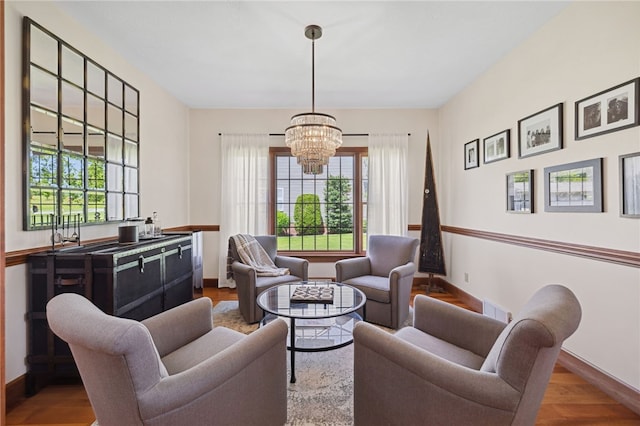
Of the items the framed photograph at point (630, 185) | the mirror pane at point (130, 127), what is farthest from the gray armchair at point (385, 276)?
the mirror pane at point (130, 127)

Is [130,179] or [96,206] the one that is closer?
[96,206]

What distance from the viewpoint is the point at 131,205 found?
314cm

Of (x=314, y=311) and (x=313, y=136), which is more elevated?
(x=313, y=136)

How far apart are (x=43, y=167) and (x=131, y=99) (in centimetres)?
138

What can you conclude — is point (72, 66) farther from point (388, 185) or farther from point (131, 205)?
point (388, 185)

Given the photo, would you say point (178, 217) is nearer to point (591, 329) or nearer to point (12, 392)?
point (12, 392)

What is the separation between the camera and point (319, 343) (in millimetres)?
2293

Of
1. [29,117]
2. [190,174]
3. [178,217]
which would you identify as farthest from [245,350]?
[190,174]

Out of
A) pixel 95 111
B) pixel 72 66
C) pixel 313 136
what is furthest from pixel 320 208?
pixel 72 66

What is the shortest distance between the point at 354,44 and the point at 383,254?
231 cm

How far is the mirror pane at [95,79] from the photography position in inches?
101

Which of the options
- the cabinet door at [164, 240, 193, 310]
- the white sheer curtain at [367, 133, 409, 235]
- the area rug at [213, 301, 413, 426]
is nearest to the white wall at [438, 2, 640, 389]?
the white sheer curtain at [367, 133, 409, 235]

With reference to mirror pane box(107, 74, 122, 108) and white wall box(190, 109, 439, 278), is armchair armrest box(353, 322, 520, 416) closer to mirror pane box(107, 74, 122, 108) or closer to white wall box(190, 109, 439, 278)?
mirror pane box(107, 74, 122, 108)

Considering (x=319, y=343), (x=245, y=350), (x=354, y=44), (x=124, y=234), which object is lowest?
(x=319, y=343)
